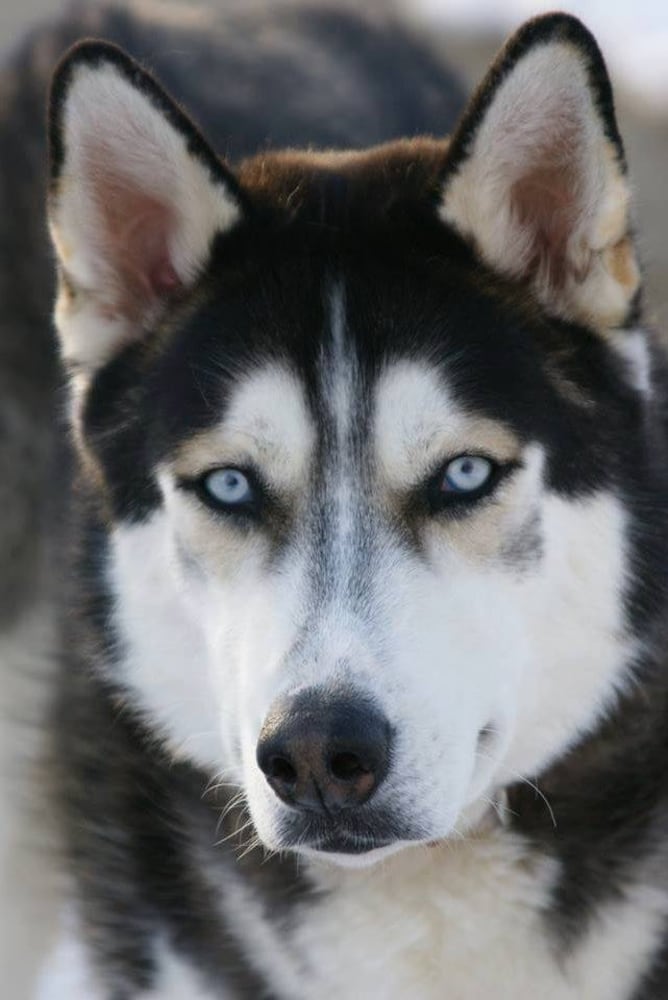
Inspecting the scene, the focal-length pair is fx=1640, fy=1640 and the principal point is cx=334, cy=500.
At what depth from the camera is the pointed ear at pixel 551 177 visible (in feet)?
8.85

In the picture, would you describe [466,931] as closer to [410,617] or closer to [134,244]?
[410,617]

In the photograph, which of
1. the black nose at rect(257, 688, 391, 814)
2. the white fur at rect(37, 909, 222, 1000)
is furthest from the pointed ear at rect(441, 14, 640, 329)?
the white fur at rect(37, 909, 222, 1000)

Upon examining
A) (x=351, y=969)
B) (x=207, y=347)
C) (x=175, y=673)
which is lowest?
(x=351, y=969)

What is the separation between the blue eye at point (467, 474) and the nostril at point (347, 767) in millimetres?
506

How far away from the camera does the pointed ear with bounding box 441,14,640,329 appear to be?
270 centimetres

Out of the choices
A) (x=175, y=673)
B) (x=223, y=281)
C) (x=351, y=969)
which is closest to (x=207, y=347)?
(x=223, y=281)

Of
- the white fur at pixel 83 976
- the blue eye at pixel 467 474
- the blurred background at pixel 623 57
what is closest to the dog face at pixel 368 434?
the blue eye at pixel 467 474

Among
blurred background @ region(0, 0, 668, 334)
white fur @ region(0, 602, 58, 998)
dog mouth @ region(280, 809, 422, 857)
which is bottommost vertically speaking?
white fur @ region(0, 602, 58, 998)

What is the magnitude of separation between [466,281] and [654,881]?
3.88ft

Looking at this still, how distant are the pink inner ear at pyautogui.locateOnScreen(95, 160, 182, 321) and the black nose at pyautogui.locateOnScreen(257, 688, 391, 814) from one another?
996 mm

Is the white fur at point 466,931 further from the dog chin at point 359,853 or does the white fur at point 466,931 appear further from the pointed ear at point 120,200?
the pointed ear at point 120,200

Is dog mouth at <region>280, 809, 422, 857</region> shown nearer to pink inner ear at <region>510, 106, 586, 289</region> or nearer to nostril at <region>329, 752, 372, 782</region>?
nostril at <region>329, 752, 372, 782</region>

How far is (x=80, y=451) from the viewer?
328 centimetres

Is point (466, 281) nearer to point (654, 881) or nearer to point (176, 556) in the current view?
point (176, 556)
